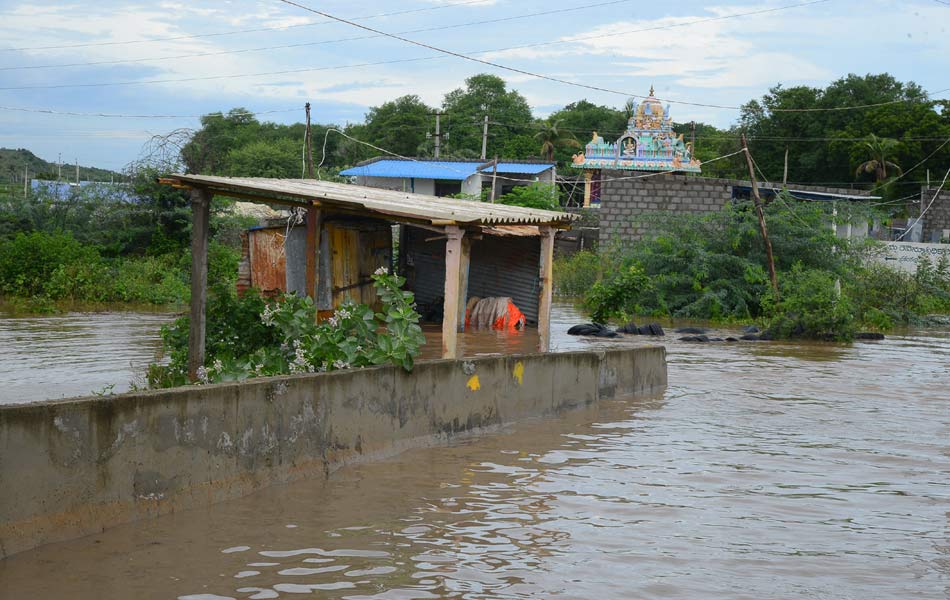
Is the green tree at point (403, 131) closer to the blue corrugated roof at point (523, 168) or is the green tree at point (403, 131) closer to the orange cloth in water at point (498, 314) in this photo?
the blue corrugated roof at point (523, 168)

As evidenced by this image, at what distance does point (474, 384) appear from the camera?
30.6ft

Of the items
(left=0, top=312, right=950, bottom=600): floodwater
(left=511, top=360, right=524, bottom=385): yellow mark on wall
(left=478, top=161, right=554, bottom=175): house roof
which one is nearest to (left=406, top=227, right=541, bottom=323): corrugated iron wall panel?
(left=0, top=312, right=950, bottom=600): floodwater

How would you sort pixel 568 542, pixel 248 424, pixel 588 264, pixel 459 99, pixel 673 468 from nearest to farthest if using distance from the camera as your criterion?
pixel 568 542 < pixel 248 424 < pixel 673 468 < pixel 588 264 < pixel 459 99

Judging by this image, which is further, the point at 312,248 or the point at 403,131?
the point at 403,131

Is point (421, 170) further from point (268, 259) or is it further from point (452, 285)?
point (452, 285)

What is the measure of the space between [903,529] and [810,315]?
13.7 metres

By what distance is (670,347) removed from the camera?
18156mm

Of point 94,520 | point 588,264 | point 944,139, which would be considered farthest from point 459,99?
point 94,520

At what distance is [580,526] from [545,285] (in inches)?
282

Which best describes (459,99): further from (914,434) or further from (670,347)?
(914,434)

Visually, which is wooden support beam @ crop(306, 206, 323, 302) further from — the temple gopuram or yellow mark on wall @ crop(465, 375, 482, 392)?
the temple gopuram

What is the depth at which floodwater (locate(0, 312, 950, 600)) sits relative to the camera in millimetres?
5426

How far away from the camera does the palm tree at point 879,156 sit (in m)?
47.4

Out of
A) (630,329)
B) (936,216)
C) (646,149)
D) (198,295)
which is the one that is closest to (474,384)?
(198,295)
